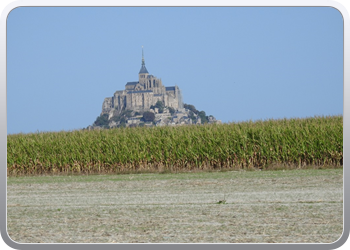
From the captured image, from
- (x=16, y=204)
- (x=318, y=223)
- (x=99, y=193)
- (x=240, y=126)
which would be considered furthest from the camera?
(x=240, y=126)

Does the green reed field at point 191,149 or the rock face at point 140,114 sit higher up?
the rock face at point 140,114

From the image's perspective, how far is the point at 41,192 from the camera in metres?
12.3

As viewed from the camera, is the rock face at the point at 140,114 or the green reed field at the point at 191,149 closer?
the green reed field at the point at 191,149

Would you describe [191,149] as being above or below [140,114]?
below

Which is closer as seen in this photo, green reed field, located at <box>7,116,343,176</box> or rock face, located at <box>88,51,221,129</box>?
green reed field, located at <box>7,116,343,176</box>

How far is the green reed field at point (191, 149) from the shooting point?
738 inches

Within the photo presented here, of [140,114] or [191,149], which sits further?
[140,114]

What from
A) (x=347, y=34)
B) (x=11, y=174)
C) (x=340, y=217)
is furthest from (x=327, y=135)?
(x=347, y=34)

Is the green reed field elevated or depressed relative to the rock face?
depressed

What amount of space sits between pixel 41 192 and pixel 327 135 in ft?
34.3

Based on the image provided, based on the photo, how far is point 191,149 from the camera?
19.4 meters

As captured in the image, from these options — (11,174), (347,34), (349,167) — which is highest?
(347,34)

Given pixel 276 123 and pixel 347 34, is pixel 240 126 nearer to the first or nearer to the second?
pixel 276 123

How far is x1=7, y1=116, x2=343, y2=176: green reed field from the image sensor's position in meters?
18.8
